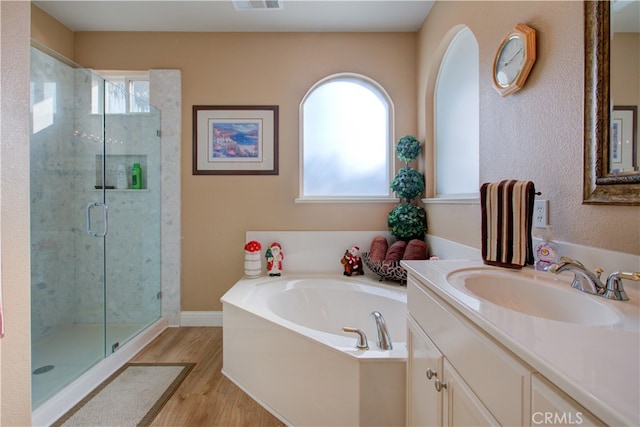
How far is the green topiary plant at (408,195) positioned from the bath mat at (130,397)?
5.93ft

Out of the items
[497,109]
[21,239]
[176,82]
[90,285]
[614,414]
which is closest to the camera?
[614,414]

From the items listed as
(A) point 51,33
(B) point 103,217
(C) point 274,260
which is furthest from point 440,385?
(A) point 51,33

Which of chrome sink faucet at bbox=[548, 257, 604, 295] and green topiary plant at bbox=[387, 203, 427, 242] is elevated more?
green topiary plant at bbox=[387, 203, 427, 242]

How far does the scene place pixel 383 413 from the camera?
4.22ft

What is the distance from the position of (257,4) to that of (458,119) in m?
1.70

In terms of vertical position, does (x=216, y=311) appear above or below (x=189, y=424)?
above

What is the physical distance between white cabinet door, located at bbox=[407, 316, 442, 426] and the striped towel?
42 centimetres

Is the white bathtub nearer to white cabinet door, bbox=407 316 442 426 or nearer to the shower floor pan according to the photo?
white cabinet door, bbox=407 316 442 426

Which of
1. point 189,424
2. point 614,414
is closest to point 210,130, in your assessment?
point 189,424

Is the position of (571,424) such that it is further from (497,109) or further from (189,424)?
(189,424)

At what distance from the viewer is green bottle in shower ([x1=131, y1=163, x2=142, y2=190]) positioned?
2551 millimetres

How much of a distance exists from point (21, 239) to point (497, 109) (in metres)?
2.18

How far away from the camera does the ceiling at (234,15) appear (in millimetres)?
2279
